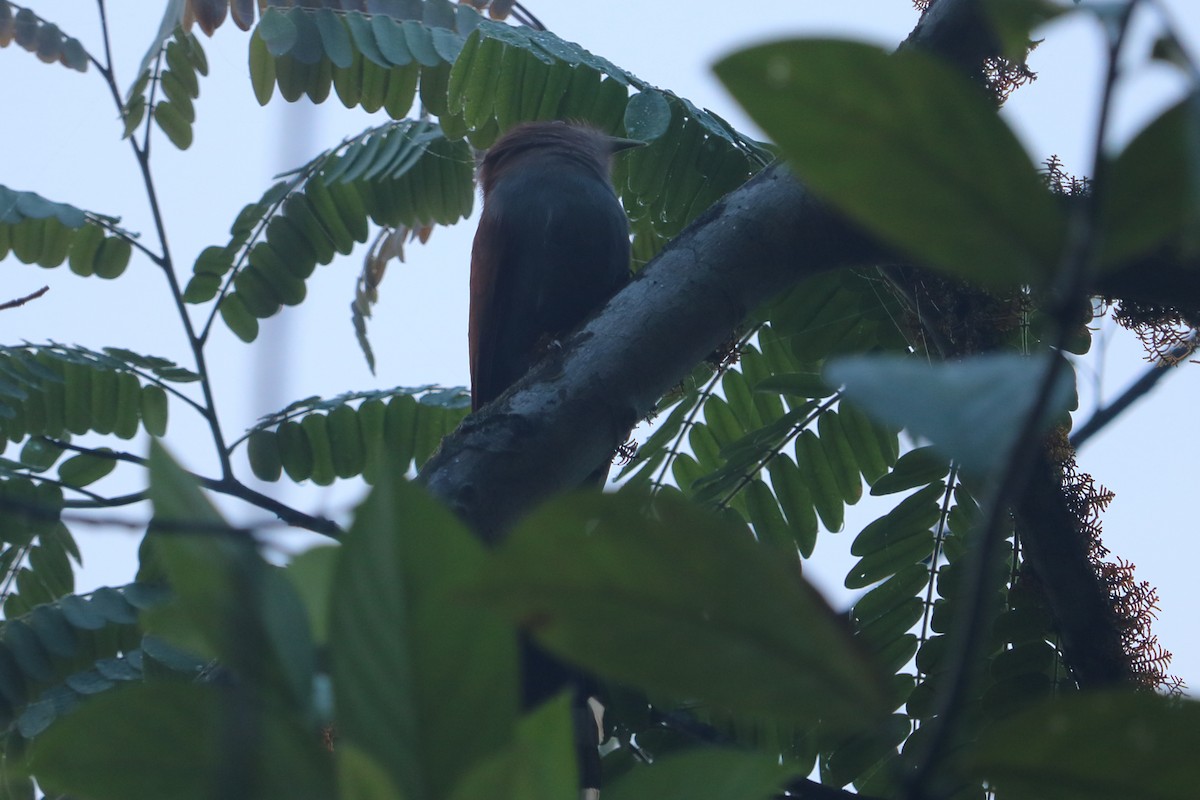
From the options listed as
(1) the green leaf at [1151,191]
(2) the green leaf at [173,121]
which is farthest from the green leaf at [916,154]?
(2) the green leaf at [173,121]

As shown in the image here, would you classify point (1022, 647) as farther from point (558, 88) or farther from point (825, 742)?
point (558, 88)

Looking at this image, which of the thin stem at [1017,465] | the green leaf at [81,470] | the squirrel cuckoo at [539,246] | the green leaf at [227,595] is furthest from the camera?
the squirrel cuckoo at [539,246]

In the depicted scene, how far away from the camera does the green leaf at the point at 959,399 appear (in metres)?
0.41

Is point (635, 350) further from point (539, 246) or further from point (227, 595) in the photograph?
point (539, 246)

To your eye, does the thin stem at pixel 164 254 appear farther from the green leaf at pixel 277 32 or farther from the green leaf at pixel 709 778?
the green leaf at pixel 709 778

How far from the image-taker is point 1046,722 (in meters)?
0.47

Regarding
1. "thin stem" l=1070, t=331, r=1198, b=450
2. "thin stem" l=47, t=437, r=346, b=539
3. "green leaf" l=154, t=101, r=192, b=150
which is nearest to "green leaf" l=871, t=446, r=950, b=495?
"thin stem" l=47, t=437, r=346, b=539

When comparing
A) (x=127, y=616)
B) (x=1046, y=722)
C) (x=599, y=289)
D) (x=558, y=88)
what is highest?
(x=558, y=88)

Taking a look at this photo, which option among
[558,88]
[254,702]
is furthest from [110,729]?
[558,88]

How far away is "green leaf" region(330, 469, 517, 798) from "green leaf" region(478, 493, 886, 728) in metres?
0.05

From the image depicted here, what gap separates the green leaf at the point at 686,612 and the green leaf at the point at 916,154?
159 mm

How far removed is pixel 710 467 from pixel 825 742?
3.95 feet

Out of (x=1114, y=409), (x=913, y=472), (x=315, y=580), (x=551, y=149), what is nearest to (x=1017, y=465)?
(x=1114, y=409)

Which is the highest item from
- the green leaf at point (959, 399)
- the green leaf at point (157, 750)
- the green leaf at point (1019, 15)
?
the green leaf at point (1019, 15)
